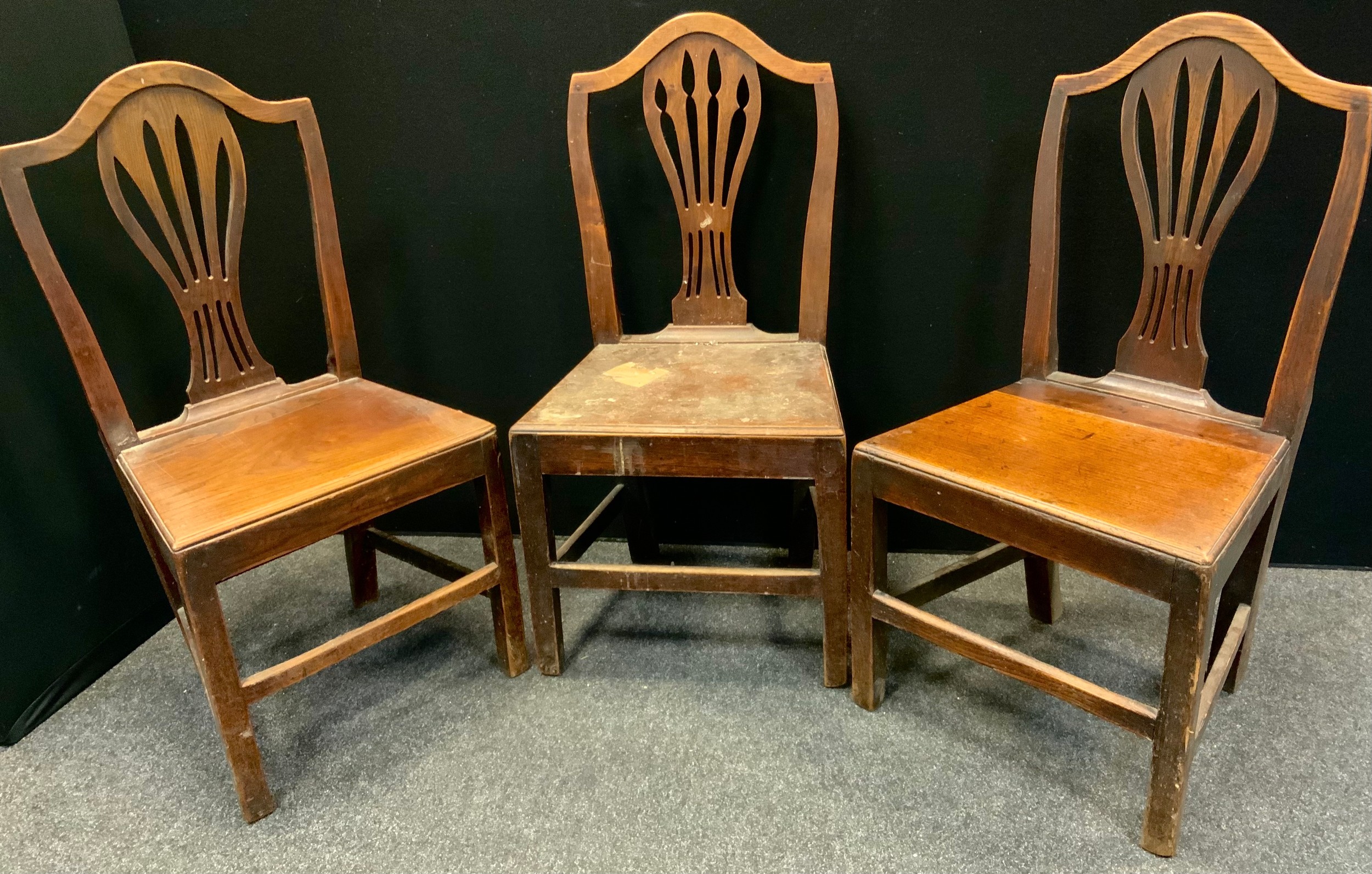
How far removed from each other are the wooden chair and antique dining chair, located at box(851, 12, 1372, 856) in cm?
12

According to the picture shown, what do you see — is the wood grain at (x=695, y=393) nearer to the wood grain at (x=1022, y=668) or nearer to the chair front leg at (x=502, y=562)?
the chair front leg at (x=502, y=562)

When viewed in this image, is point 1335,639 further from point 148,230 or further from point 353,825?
point 148,230

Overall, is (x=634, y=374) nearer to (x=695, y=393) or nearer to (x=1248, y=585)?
(x=695, y=393)

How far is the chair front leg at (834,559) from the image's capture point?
1.38 meters

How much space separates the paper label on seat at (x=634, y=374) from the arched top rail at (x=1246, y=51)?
2.87 feet

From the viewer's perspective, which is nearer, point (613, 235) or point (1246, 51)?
point (1246, 51)

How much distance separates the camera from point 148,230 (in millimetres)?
1891

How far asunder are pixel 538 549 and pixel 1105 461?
95 centimetres

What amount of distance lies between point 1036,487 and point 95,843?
1538mm

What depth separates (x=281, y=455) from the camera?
4.60 feet

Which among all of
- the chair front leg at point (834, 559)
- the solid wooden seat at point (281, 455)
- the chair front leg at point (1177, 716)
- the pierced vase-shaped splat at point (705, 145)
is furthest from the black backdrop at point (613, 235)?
the chair front leg at point (1177, 716)

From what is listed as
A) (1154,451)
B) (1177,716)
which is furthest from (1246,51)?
(1177,716)

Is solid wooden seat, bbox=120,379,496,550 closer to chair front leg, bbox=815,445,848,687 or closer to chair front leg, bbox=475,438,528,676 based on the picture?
chair front leg, bbox=475,438,528,676

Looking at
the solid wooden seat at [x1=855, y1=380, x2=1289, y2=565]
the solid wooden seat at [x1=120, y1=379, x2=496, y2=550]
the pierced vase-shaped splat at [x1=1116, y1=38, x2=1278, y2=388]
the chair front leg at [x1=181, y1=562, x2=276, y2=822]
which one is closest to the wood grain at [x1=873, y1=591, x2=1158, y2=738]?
the solid wooden seat at [x1=855, y1=380, x2=1289, y2=565]
